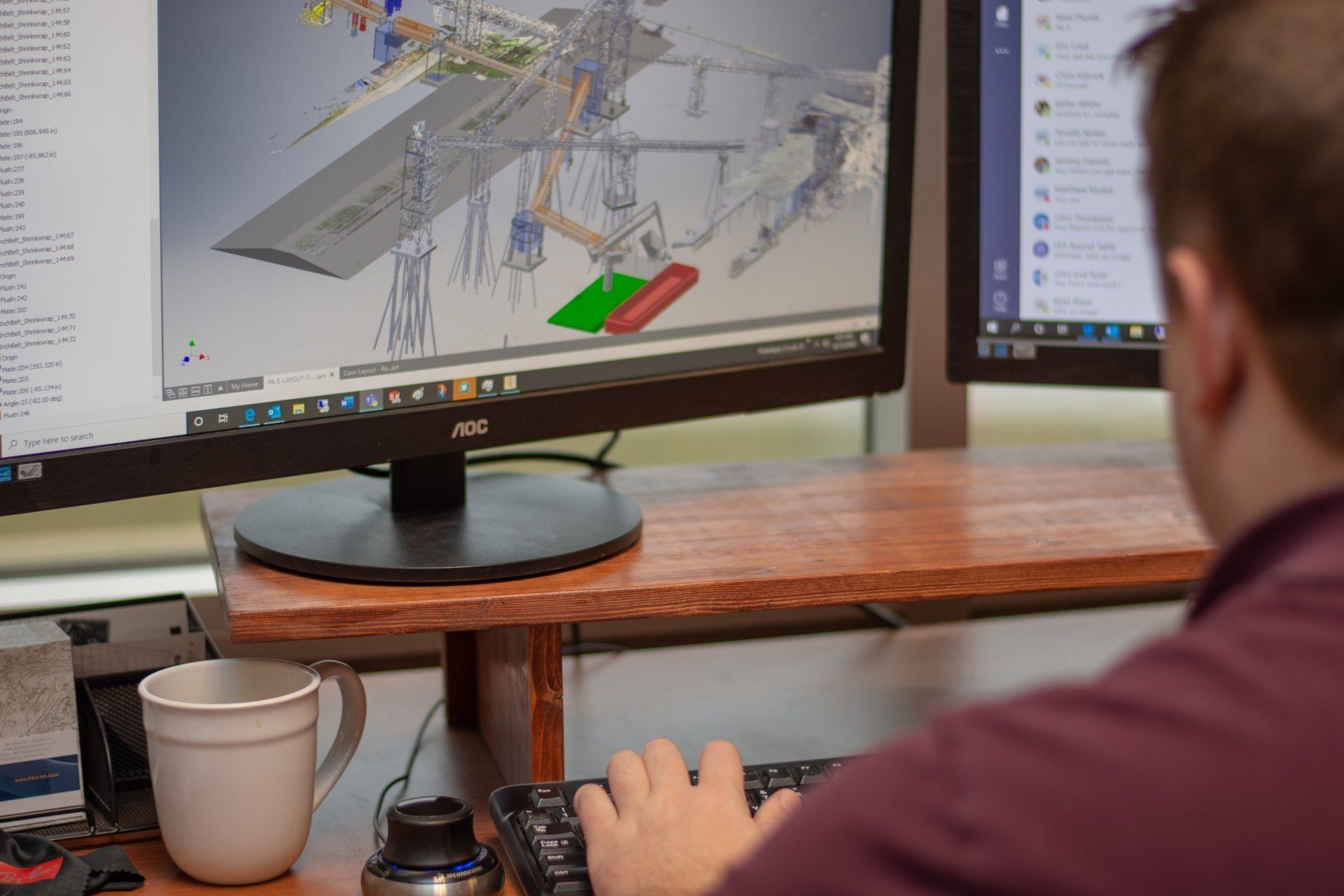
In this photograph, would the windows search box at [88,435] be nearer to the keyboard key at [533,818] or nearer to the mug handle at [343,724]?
Result: the mug handle at [343,724]

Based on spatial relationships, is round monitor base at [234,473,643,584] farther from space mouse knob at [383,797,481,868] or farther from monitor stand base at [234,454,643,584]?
space mouse knob at [383,797,481,868]

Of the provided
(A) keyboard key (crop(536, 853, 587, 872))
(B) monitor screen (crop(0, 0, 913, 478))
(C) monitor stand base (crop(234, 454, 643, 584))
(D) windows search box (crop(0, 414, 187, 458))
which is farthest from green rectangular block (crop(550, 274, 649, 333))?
(A) keyboard key (crop(536, 853, 587, 872))

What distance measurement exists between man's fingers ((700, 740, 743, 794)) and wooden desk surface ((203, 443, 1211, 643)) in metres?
0.09

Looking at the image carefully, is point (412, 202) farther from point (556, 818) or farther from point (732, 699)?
point (732, 699)

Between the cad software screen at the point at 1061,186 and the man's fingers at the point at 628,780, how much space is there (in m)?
0.50

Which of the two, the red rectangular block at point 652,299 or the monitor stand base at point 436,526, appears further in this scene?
the red rectangular block at point 652,299

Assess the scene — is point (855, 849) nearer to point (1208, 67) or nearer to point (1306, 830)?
point (1306, 830)

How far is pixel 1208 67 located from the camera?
40 centimetres

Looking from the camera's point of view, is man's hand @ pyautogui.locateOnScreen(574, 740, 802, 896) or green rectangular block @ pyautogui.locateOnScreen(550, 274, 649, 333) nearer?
man's hand @ pyautogui.locateOnScreen(574, 740, 802, 896)

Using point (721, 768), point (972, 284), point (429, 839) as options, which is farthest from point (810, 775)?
point (972, 284)

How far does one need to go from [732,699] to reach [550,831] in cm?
39

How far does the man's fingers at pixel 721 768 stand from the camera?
752mm

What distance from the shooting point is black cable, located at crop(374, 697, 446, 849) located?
0.84 meters

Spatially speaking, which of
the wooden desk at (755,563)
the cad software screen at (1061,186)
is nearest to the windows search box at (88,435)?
the wooden desk at (755,563)
